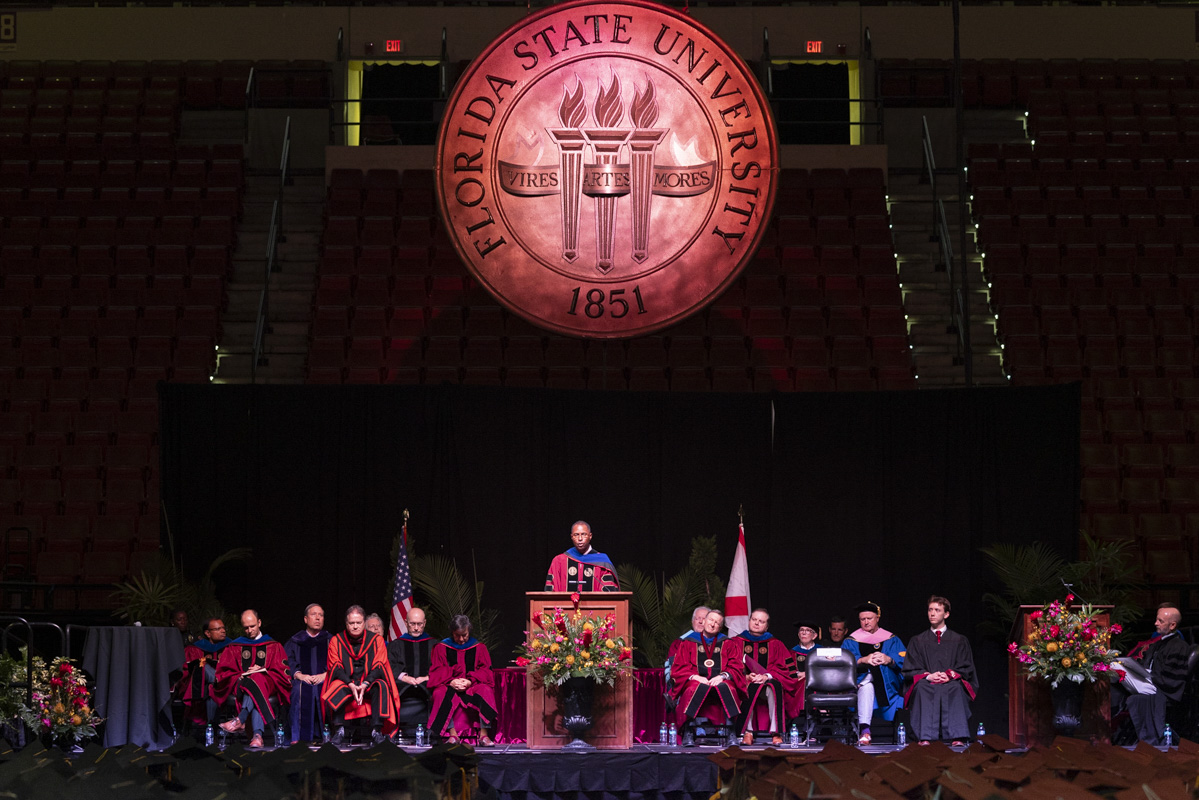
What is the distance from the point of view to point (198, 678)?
11828mm

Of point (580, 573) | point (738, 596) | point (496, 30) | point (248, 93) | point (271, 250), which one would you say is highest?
point (496, 30)

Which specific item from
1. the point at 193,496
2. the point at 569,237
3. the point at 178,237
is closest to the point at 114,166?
the point at 178,237

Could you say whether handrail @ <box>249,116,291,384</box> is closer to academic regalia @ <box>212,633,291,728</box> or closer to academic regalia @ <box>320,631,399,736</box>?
academic regalia @ <box>212,633,291,728</box>

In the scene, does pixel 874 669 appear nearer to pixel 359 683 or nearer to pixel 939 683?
pixel 939 683

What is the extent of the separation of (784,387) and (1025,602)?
12.8 feet

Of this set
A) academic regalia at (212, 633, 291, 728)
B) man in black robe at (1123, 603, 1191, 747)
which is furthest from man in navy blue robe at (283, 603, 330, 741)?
man in black robe at (1123, 603, 1191, 747)

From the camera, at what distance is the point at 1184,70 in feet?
66.6

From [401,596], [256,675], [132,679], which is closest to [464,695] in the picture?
[401,596]

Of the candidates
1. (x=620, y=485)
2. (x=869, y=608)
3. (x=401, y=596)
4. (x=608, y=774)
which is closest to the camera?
(x=608, y=774)

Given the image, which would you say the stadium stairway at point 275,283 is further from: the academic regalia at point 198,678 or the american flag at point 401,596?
the academic regalia at point 198,678

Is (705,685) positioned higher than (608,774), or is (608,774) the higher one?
(705,685)

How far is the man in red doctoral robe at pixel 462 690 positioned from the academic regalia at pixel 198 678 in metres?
1.86

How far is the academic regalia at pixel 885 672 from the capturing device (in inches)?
473

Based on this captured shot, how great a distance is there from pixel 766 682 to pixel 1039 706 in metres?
2.21
